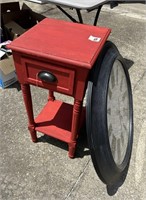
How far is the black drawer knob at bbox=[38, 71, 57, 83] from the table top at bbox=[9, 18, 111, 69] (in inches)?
4.9

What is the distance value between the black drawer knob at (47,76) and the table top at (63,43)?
4.9 inches

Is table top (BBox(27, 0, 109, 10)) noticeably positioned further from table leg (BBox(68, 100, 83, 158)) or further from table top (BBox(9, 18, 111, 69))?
table leg (BBox(68, 100, 83, 158))

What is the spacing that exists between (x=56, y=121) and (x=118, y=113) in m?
0.57

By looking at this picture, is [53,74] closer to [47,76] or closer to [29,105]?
[47,76]

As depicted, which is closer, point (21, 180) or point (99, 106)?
point (99, 106)

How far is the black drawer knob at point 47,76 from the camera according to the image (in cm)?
159

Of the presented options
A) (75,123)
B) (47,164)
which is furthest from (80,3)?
(47,164)

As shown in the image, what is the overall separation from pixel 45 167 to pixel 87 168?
370 millimetres

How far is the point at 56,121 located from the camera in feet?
7.29

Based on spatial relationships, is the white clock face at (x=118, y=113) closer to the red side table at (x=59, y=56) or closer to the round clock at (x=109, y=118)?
the round clock at (x=109, y=118)

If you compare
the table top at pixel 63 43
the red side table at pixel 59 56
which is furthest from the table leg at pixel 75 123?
the table top at pixel 63 43

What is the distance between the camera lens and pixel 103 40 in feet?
5.61

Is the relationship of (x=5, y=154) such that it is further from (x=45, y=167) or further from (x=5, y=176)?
(x=45, y=167)

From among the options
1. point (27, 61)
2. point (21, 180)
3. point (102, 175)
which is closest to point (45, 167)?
point (21, 180)
